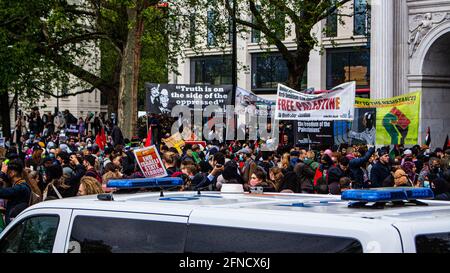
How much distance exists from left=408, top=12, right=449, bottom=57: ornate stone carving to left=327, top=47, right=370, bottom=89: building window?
46.9 ft

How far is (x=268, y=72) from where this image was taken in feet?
173

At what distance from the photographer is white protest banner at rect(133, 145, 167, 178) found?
1285cm

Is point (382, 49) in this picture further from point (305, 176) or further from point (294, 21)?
point (305, 176)

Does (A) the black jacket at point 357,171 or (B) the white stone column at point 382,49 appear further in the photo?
(B) the white stone column at point 382,49

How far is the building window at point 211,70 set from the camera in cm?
5416

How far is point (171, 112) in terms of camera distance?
89.8 ft

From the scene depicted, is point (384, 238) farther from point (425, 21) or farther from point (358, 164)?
point (425, 21)

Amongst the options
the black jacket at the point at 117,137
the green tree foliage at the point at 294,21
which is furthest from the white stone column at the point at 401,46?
the black jacket at the point at 117,137

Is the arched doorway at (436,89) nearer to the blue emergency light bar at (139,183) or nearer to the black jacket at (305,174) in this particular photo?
the black jacket at (305,174)

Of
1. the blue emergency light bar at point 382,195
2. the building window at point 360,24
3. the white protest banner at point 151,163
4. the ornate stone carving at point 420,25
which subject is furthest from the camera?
the building window at point 360,24

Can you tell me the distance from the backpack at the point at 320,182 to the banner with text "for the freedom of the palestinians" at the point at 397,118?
24.5ft

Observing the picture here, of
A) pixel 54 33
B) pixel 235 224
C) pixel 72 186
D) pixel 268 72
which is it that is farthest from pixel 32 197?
pixel 268 72
